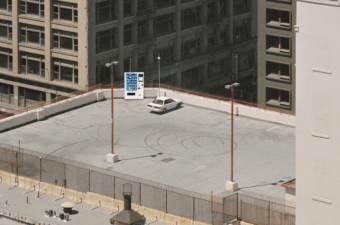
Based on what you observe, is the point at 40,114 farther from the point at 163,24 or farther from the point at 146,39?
the point at 163,24

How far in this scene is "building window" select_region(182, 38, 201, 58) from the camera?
147375 mm

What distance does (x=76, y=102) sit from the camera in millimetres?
112625

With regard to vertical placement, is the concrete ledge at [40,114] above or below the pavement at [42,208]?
above

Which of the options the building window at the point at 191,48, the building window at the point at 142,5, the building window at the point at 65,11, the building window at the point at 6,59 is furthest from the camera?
the building window at the point at 191,48

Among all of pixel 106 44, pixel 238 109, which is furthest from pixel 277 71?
pixel 106 44

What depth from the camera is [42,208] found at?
281 feet

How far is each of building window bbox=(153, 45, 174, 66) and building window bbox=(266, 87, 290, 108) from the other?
2869cm

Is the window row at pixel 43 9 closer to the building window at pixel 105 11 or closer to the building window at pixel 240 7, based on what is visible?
the building window at pixel 105 11

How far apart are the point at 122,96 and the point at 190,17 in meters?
34.3

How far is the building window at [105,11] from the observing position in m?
127

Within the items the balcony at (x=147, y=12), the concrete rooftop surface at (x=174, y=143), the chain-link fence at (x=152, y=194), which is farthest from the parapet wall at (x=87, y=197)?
the balcony at (x=147, y=12)

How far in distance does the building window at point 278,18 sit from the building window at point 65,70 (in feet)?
95.1
